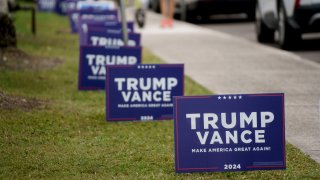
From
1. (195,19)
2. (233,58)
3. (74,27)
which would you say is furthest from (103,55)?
(195,19)

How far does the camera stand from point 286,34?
18016 millimetres

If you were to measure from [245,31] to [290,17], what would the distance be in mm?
7379

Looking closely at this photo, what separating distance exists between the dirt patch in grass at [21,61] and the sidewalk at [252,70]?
2.15 m

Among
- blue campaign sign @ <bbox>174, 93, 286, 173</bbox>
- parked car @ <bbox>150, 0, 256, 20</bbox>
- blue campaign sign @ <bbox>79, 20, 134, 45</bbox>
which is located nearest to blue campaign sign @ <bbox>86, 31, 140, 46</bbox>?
blue campaign sign @ <bbox>79, 20, 134, 45</bbox>

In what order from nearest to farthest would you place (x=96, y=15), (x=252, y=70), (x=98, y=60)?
(x=98, y=60), (x=252, y=70), (x=96, y=15)

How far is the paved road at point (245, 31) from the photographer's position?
59.5 feet

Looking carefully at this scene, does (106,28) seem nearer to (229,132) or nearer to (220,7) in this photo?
(229,132)

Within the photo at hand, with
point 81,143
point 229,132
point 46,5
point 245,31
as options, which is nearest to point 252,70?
point 81,143

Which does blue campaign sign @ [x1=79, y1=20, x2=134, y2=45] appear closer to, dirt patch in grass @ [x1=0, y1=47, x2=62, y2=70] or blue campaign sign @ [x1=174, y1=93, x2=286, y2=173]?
dirt patch in grass @ [x1=0, y1=47, x2=62, y2=70]

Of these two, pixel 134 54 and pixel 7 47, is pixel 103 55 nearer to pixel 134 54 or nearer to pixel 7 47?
pixel 134 54

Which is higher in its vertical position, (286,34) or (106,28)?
(106,28)

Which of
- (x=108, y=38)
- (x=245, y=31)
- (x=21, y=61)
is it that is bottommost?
(x=245, y=31)

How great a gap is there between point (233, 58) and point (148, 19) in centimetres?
1342

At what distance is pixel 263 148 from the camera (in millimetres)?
7770
